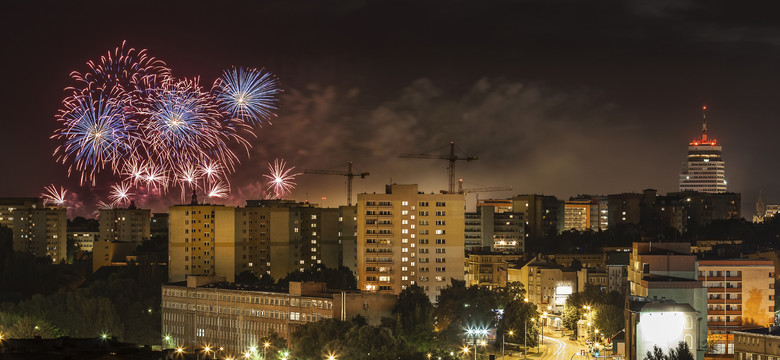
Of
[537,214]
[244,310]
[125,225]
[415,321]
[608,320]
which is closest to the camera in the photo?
[415,321]

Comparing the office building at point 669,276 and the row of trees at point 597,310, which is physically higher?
the office building at point 669,276

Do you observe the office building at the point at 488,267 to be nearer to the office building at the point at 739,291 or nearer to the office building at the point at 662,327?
the office building at the point at 739,291

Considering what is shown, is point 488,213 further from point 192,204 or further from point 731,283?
point 731,283

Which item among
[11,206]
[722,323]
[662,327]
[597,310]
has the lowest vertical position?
[722,323]

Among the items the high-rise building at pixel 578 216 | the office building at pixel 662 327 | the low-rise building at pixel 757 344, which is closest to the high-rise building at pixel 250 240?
the office building at pixel 662 327

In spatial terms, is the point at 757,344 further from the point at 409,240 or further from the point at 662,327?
the point at 409,240

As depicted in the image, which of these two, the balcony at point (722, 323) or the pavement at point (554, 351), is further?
the balcony at point (722, 323)

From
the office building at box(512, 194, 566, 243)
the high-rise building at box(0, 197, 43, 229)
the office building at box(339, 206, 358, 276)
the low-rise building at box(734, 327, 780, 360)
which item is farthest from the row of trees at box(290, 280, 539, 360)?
the high-rise building at box(0, 197, 43, 229)

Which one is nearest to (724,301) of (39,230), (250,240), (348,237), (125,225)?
(348,237)
